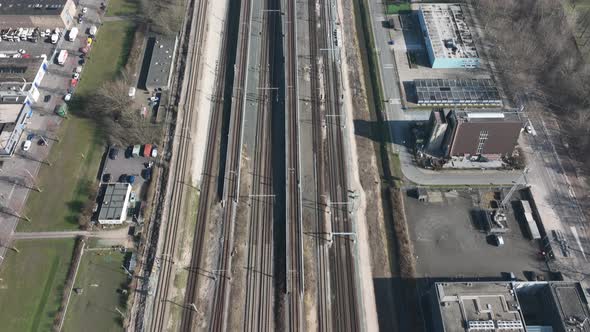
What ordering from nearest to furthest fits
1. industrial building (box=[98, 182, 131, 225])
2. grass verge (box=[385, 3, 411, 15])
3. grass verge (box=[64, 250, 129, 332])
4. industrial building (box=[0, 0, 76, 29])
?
grass verge (box=[64, 250, 129, 332])
industrial building (box=[98, 182, 131, 225])
industrial building (box=[0, 0, 76, 29])
grass verge (box=[385, 3, 411, 15])

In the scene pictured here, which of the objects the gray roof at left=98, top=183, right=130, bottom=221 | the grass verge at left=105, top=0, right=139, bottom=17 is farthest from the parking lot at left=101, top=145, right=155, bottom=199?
the grass verge at left=105, top=0, right=139, bottom=17

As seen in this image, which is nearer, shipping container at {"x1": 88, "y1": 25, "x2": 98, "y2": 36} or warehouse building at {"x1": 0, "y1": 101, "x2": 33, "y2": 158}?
warehouse building at {"x1": 0, "y1": 101, "x2": 33, "y2": 158}

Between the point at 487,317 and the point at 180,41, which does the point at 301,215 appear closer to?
the point at 487,317

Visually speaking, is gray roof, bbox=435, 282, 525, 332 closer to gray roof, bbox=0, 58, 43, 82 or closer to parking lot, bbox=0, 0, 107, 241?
parking lot, bbox=0, 0, 107, 241

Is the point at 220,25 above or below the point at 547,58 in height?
above

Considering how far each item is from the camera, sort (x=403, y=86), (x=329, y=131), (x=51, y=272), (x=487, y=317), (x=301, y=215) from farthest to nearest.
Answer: (x=403, y=86) → (x=329, y=131) → (x=301, y=215) → (x=51, y=272) → (x=487, y=317)

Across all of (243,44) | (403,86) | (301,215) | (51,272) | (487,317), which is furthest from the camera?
(243,44)

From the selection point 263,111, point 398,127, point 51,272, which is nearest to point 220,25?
point 263,111

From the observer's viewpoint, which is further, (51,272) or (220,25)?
(220,25)
